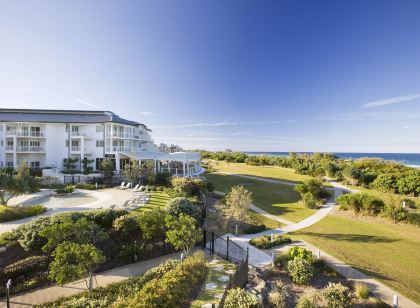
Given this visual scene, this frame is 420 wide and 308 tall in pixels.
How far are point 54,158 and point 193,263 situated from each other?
34939 mm

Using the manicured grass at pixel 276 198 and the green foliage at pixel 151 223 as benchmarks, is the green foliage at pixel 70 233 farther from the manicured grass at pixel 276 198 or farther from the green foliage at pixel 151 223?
the manicured grass at pixel 276 198

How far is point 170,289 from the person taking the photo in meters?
7.52

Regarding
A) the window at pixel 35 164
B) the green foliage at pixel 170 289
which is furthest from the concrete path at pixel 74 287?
the window at pixel 35 164

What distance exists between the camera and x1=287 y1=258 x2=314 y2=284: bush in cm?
1020

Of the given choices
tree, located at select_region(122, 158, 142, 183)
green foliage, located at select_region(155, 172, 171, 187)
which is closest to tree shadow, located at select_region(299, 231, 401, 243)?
green foliage, located at select_region(155, 172, 171, 187)

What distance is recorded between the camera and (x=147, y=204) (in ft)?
65.9

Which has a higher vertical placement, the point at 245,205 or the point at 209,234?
the point at 245,205

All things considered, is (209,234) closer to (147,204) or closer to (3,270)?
Result: (147,204)

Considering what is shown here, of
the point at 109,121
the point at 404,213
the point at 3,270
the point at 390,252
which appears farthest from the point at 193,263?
the point at 109,121

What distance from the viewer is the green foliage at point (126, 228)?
1264cm

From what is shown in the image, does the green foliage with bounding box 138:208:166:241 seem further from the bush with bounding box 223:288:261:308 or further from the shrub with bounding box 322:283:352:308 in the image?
the shrub with bounding box 322:283:352:308

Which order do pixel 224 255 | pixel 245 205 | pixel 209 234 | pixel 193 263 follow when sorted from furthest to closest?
1. pixel 245 205
2. pixel 209 234
3. pixel 224 255
4. pixel 193 263

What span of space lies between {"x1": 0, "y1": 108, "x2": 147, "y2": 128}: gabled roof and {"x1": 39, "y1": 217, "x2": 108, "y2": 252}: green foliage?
2770cm

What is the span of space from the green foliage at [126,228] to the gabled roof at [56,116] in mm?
25553
